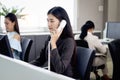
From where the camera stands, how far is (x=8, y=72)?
0.49 m

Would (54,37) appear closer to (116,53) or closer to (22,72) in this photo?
(116,53)

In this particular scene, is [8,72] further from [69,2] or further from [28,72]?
[69,2]

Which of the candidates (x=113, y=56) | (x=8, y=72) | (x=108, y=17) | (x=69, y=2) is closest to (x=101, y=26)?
A: (x=108, y=17)

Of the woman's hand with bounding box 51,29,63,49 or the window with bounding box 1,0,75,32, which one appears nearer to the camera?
the woman's hand with bounding box 51,29,63,49

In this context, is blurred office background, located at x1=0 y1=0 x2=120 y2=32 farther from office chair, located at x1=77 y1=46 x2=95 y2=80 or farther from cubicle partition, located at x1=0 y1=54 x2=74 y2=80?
cubicle partition, located at x1=0 y1=54 x2=74 y2=80

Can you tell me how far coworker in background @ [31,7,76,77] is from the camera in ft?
5.08

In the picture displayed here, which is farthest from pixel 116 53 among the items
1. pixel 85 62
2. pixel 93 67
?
pixel 93 67

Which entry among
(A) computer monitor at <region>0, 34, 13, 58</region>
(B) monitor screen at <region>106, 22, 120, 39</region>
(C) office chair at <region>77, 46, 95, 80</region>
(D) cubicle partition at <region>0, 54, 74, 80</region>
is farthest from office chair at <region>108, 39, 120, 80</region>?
(D) cubicle partition at <region>0, 54, 74, 80</region>

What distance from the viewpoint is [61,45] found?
1675 mm

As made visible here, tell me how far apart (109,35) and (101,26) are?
1.26 metres

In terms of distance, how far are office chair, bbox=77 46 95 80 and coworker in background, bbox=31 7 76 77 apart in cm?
6

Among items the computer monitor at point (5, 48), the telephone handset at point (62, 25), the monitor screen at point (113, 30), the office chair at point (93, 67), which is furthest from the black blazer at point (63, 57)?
the monitor screen at point (113, 30)

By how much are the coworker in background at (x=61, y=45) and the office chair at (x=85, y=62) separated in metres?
0.06

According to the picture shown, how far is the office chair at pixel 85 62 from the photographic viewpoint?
163 cm
